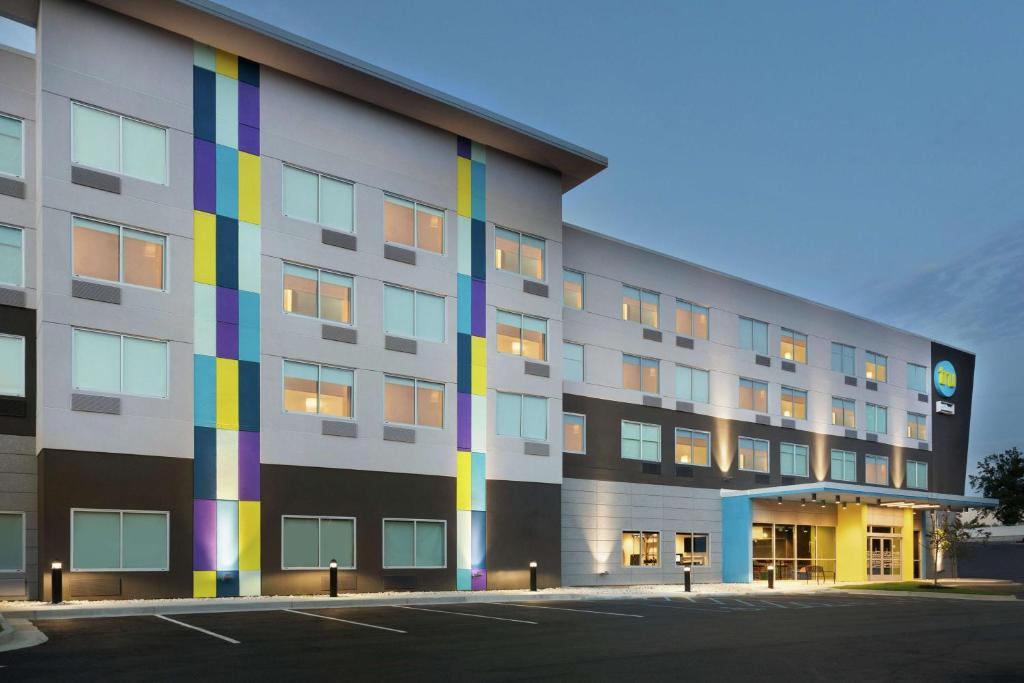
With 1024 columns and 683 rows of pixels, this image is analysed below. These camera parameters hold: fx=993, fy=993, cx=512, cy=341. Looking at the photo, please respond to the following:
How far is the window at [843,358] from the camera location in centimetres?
5206

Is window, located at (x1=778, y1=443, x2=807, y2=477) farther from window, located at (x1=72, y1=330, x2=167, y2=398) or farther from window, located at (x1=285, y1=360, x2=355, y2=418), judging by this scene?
window, located at (x1=72, y1=330, x2=167, y2=398)

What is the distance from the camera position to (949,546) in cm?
4338

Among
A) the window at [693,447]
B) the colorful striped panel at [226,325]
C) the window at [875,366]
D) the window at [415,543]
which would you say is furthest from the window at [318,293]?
the window at [875,366]

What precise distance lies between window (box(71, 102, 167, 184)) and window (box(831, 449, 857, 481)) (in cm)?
3699

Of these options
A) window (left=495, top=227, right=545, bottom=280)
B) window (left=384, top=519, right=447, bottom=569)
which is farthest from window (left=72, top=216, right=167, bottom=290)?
window (left=495, top=227, right=545, bottom=280)

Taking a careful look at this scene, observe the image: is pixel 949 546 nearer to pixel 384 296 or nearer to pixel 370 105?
pixel 384 296

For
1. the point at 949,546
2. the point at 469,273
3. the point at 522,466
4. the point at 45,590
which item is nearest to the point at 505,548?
the point at 522,466

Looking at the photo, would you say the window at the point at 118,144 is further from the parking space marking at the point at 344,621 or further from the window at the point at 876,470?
the window at the point at 876,470

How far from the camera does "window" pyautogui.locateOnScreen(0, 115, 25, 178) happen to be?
2642 cm

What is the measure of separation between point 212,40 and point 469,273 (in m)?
11.1

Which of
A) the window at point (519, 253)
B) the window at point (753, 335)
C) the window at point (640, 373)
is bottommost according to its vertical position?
the window at point (640, 373)

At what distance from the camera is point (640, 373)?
42219 millimetres

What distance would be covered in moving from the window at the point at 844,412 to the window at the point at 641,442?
13885 millimetres

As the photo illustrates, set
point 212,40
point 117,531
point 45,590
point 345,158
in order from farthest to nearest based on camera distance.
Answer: point 345,158
point 212,40
point 117,531
point 45,590
